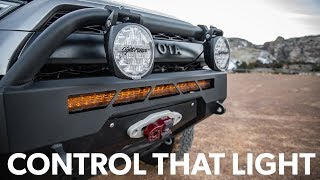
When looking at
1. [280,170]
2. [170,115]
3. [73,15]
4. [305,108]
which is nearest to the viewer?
[73,15]

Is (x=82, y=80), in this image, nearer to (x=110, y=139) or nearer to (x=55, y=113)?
(x=55, y=113)

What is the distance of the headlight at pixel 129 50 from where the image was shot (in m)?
1.37

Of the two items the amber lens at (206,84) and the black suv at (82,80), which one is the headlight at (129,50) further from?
the amber lens at (206,84)

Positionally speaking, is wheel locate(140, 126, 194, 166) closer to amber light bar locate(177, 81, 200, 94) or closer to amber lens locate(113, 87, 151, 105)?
amber light bar locate(177, 81, 200, 94)

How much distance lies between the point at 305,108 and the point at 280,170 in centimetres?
396

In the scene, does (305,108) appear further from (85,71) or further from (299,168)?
(85,71)

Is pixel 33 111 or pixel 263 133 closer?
pixel 33 111

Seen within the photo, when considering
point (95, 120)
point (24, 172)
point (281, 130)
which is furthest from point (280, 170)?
point (24, 172)

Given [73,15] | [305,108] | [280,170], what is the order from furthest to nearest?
[305,108]
[280,170]
[73,15]

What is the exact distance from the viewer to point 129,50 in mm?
1455

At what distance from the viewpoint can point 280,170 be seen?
3006 millimetres

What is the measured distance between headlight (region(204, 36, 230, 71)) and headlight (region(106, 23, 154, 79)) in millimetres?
879

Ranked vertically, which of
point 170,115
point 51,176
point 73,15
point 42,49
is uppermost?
point 73,15

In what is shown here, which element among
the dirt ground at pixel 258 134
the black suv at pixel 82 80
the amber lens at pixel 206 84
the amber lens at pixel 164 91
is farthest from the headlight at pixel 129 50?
the dirt ground at pixel 258 134
